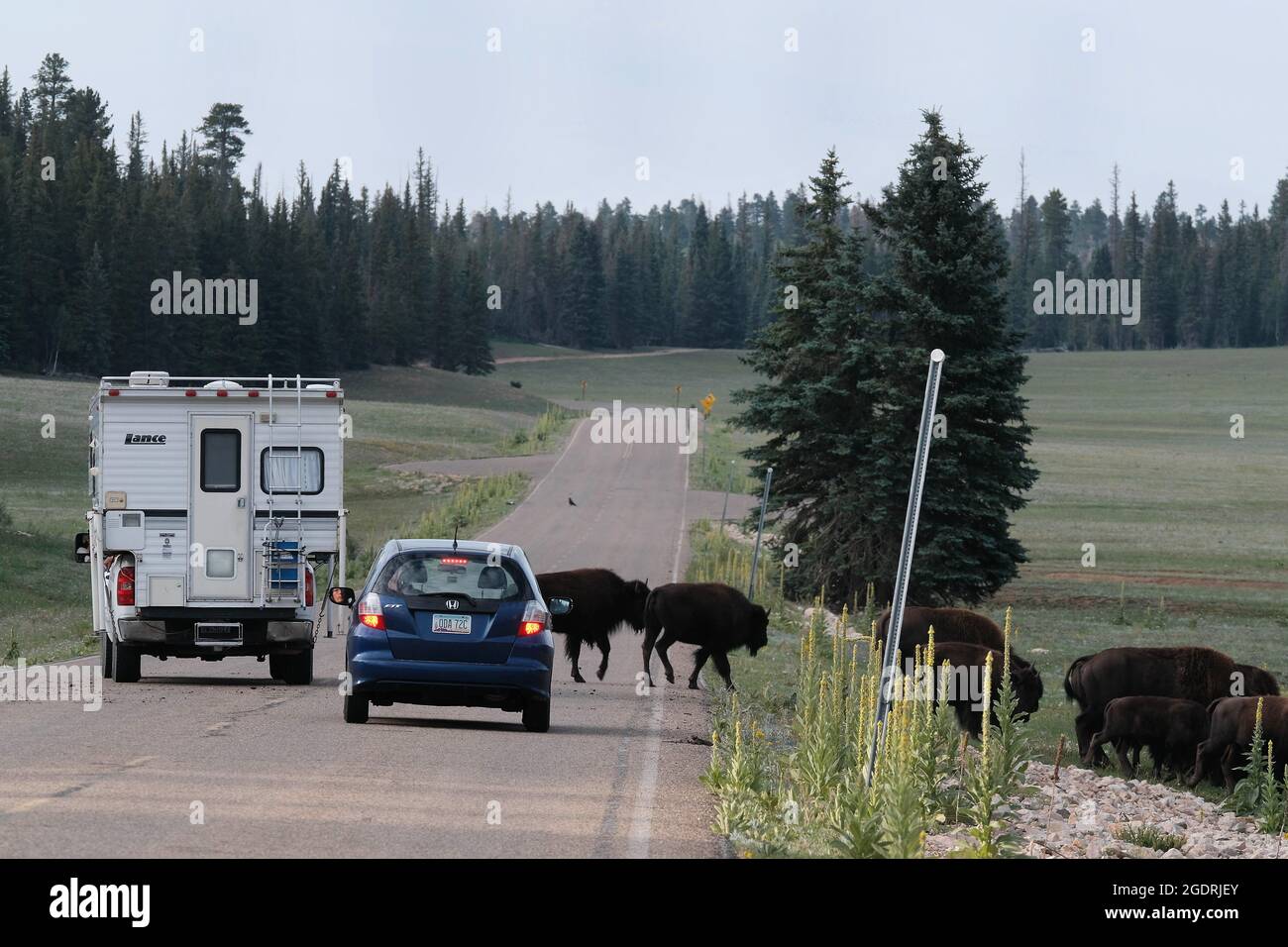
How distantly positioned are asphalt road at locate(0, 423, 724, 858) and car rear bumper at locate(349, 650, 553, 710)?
0.34 m

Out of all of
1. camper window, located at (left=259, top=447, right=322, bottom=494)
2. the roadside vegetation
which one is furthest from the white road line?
camper window, located at (left=259, top=447, right=322, bottom=494)

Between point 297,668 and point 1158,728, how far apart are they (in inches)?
381

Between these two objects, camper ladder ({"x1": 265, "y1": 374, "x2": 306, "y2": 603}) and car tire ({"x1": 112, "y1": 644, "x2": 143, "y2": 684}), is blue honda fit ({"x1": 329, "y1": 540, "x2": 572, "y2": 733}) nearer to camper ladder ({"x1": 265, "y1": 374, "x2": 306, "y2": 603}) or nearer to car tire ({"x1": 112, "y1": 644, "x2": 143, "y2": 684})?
camper ladder ({"x1": 265, "y1": 374, "x2": 306, "y2": 603})

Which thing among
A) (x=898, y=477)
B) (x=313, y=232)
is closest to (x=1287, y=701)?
(x=898, y=477)

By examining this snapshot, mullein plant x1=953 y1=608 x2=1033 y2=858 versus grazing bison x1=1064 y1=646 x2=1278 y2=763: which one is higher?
mullein plant x1=953 y1=608 x2=1033 y2=858

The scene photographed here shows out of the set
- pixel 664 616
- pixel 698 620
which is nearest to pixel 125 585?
pixel 664 616

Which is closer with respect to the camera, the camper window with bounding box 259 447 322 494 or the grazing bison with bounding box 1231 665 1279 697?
the grazing bison with bounding box 1231 665 1279 697

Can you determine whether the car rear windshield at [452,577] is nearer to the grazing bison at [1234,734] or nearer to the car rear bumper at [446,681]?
the car rear bumper at [446,681]

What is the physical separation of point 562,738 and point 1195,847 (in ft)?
19.1

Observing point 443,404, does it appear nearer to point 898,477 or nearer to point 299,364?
point 299,364

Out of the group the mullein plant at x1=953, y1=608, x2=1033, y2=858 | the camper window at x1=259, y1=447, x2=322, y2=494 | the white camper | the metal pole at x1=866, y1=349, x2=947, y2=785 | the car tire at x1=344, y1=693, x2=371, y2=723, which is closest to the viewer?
the mullein plant at x1=953, y1=608, x2=1033, y2=858

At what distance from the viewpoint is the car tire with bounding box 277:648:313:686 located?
2166 centimetres

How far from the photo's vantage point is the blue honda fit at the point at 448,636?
16109mm

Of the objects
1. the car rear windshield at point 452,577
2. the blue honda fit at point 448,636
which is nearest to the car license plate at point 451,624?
the blue honda fit at point 448,636
